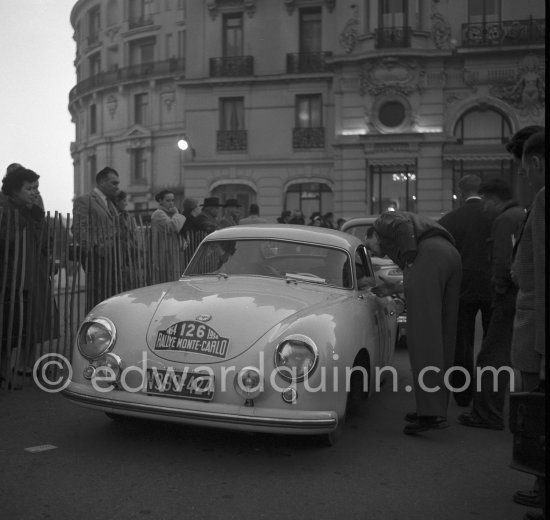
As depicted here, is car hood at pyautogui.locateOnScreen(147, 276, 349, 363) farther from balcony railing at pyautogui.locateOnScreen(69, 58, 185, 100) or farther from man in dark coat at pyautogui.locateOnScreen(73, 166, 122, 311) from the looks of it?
balcony railing at pyautogui.locateOnScreen(69, 58, 185, 100)

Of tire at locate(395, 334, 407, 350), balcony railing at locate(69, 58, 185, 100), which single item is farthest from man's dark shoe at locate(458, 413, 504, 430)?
balcony railing at locate(69, 58, 185, 100)

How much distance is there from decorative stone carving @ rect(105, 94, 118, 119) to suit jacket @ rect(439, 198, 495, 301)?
1868 inches

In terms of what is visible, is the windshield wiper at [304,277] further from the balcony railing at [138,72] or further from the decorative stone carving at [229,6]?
the balcony railing at [138,72]

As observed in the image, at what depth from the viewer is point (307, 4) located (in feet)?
102

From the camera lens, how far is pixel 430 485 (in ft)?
14.3

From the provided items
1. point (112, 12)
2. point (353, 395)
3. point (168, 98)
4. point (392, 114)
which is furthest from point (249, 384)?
point (112, 12)

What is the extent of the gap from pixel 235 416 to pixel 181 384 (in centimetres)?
41

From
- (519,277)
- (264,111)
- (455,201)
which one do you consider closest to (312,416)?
(519,277)

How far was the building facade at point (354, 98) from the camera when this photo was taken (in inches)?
1111

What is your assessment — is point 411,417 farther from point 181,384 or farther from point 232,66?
point 232,66

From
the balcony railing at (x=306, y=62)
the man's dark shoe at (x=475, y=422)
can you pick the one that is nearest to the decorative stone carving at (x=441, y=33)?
the balcony railing at (x=306, y=62)

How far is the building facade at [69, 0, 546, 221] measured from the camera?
92.6ft

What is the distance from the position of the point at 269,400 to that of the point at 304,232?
6.72 feet

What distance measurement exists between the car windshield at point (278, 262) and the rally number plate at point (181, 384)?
4.96 feet
